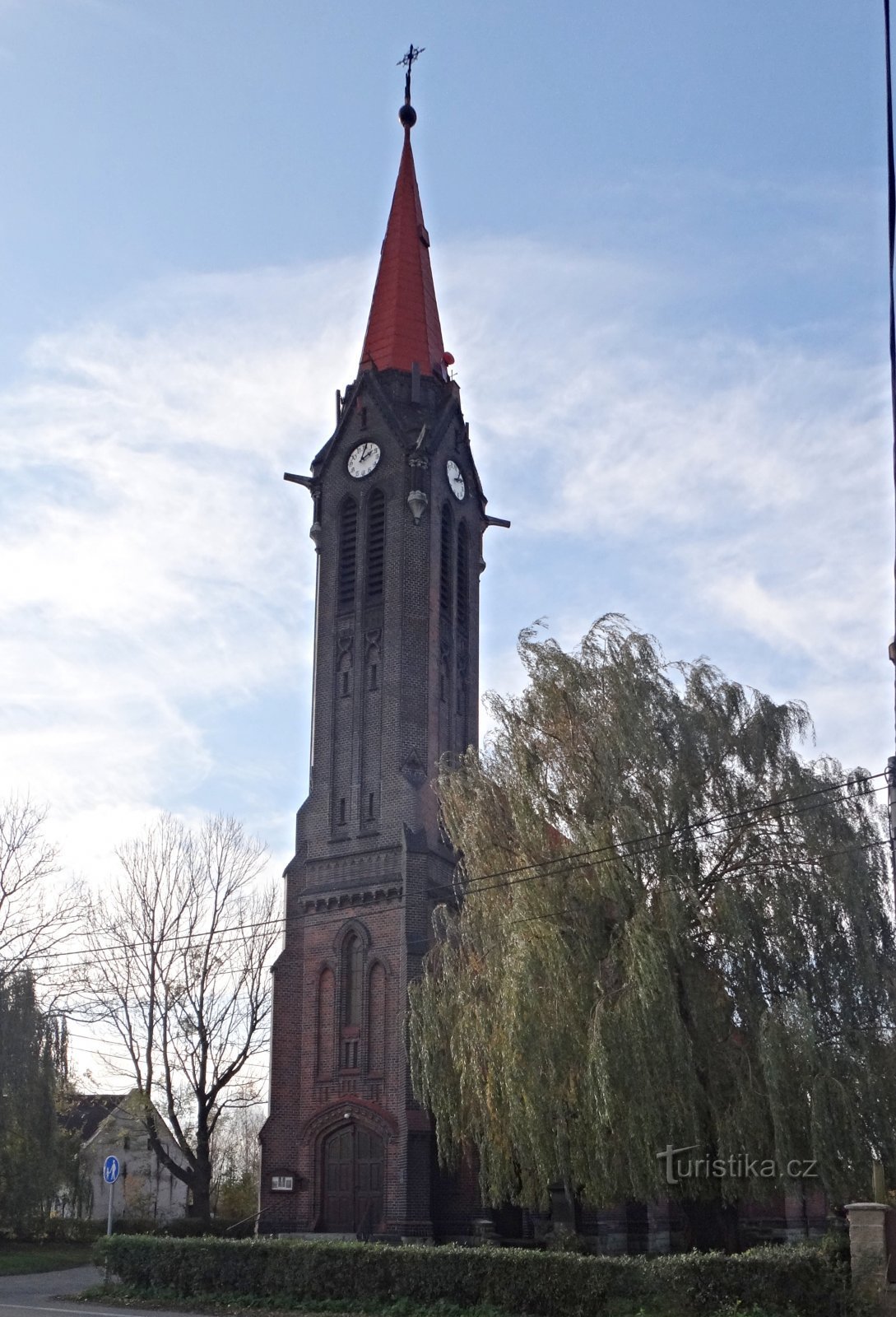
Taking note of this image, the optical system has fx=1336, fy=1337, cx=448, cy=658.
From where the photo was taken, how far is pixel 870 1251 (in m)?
18.1

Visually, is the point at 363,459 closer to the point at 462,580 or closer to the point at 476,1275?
the point at 462,580

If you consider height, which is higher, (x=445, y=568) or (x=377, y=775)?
(x=445, y=568)

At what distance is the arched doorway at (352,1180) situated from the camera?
34.1 meters

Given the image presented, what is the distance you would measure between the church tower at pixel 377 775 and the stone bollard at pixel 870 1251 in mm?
16745

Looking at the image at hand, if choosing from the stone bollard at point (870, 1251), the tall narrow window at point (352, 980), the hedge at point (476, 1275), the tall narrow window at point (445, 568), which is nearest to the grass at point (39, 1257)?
the hedge at point (476, 1275)

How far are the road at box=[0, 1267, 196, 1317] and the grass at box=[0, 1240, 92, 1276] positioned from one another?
1.40 feet

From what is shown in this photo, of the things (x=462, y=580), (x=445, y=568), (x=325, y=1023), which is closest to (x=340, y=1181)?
(x=325, y=1023)

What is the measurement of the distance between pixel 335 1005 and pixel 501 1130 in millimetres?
13164

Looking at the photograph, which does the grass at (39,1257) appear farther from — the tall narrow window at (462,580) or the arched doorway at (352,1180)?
the tall narrow window at (462,580)

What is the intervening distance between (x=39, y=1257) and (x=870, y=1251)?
1043 inches

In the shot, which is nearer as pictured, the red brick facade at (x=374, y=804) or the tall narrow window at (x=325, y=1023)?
the red brick facade at (x=374, y=804)

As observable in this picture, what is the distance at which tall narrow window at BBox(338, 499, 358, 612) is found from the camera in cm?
4138

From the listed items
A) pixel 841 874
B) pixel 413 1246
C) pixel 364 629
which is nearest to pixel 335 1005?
pixel 364 629

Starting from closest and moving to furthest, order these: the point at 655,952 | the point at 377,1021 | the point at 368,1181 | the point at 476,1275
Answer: the point at 476,1275 < the point at 655,952 < the point at 368,1181 < the point at 377,1021
